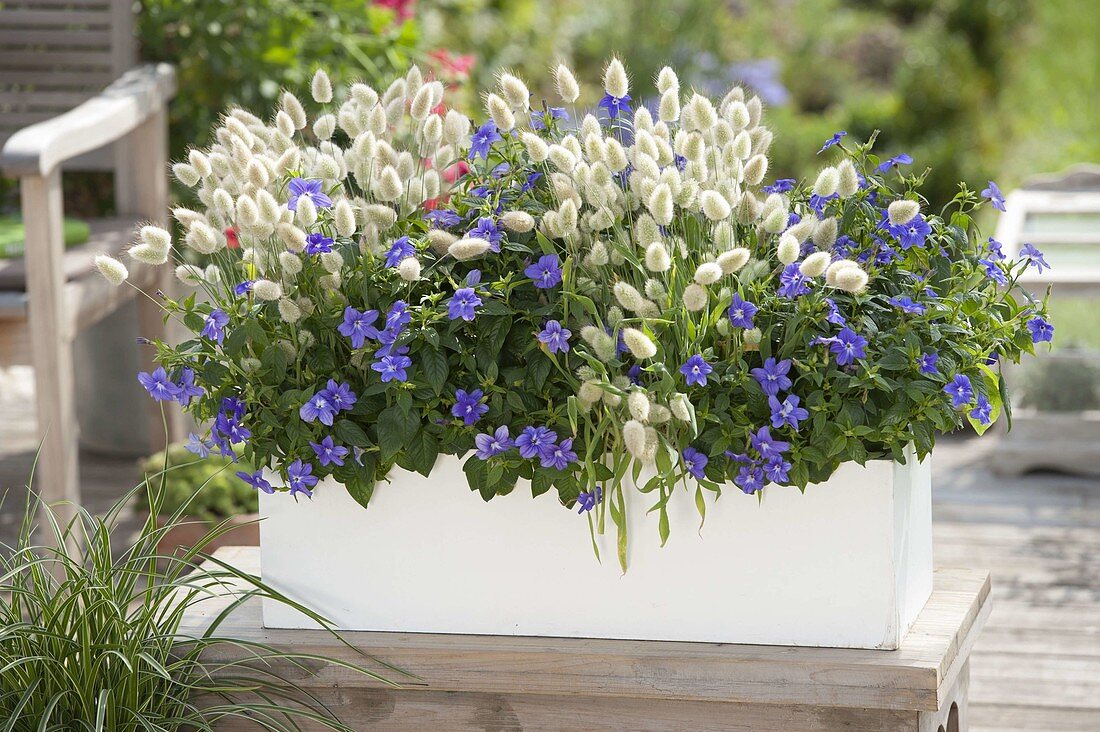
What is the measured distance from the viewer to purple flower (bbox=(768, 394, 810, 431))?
4.51ft

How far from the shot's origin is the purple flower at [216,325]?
147 centimetres

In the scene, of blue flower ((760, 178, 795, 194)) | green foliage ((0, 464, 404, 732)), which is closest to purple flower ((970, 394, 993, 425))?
blue flower ((760, 178, 795, 194))

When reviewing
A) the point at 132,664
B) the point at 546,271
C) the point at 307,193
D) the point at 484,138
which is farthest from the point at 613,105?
the point at 132,664

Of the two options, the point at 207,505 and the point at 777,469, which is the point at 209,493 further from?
the point at 777,469

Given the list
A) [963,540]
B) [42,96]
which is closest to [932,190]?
[963,540]

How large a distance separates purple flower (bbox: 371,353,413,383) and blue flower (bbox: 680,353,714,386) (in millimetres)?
298

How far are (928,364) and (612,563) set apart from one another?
0.41 metres

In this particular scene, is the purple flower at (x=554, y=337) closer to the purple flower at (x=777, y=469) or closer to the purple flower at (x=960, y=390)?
the purple flower at (x=777, y=469)

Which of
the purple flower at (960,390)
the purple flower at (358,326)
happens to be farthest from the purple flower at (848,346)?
the purple flower at (358,326)

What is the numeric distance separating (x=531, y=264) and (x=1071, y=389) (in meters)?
2.91

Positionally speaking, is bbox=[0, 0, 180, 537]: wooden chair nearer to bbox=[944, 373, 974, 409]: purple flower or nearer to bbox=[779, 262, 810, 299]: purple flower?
bbox=[779, 262, 810, 299]: purple flower

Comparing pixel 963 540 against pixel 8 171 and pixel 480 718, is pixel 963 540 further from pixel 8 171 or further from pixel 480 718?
pixel 8 171

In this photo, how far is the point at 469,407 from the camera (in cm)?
145

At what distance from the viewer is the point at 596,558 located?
1509mm
